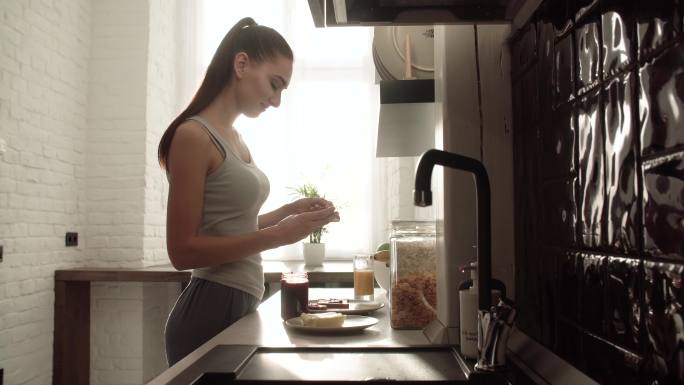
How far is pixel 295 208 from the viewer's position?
1.80 meters

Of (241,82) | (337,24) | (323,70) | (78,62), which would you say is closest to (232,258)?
(241,82)

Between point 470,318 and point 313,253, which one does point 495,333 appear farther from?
point 313,253

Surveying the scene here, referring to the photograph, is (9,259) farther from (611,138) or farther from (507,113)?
(611,138)

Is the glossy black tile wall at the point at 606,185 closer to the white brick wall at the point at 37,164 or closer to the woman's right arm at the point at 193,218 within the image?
the woman's right arm at the point at 193,218

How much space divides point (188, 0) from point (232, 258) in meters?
3.18

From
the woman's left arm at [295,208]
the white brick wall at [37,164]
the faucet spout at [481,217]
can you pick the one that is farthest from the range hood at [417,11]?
the white brick wall at [37,164]

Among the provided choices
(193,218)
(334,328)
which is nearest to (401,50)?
(193,218)

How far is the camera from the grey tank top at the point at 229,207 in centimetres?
139

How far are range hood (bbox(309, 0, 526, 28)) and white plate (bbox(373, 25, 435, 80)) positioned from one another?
0.64m

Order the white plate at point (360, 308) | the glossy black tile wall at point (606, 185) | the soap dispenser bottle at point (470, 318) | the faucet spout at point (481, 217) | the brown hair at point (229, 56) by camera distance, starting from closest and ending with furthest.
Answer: the glossy black tile wall at point (606, 185) < the faucet spout at point (481, 217) < the soap dispenser bottle at point (470, 318) < the white plate at point (360, 308) < the brown hair at point (229, 56)

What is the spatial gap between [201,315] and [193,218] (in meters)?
0.24

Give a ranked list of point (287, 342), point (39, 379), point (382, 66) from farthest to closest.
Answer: point (39, 379)
point (382, 66)
point (287, 342)

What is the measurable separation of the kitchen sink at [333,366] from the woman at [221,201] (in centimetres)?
42

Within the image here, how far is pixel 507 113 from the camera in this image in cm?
104
